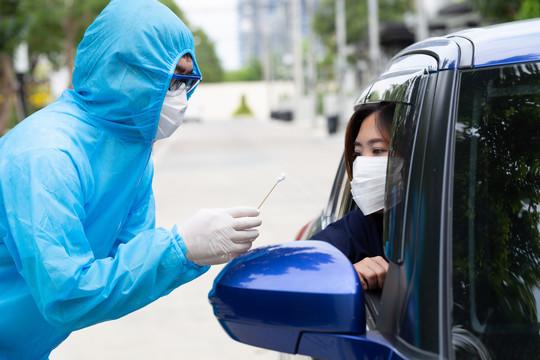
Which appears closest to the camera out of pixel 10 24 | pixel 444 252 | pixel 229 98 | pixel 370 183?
pixel 444 252

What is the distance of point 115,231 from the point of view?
2.46 meters

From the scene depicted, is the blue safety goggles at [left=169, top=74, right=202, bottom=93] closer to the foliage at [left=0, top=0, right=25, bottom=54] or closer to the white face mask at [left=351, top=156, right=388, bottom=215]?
the white face mask at [left=351, top=156, right=388, bottom=215]

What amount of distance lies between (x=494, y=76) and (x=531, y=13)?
12.9m

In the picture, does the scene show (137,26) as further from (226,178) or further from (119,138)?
(226,178)

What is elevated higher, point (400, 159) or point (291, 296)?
point (400, 159)

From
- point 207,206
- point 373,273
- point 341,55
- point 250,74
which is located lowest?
point 250,74

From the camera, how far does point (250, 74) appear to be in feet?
415

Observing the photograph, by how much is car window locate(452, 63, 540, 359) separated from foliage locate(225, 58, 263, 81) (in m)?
122

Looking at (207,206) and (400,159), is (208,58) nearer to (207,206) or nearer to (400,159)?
(207,206)

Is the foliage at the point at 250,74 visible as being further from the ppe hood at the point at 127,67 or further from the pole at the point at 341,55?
the ppe hood at the point at 127,67

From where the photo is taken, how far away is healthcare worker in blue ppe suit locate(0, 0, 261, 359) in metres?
1.96

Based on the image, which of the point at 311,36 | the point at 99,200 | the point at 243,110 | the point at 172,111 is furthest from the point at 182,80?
the point at 243,110

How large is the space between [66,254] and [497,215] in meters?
1.04

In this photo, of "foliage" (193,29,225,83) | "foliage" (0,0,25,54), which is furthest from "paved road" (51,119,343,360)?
"foliage" (193,29,225,83)
